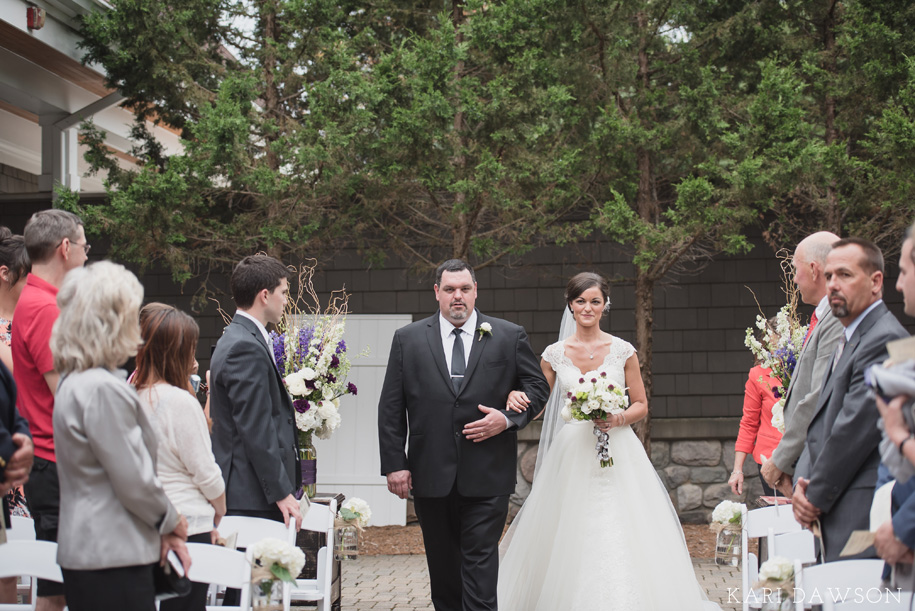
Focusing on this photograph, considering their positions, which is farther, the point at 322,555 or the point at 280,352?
the point at 280,352

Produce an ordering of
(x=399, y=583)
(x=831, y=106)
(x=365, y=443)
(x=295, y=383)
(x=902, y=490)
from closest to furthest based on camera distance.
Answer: (x=902, y=490) → (x=295, y=383) → (x=399, y=583) → (x=831, y=106) → (x=365, y=443)

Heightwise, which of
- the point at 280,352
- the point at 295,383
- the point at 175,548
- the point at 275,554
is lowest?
the point at 275,554

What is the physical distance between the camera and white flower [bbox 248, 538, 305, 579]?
3.42m

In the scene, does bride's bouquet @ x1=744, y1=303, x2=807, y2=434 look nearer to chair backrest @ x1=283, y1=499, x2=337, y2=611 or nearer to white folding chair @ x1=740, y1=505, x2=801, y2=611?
white folding chair @ x1=740, y1=505, x2=801, y2=611

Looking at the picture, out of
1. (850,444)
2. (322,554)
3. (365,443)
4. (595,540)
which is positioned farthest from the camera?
(365,443)

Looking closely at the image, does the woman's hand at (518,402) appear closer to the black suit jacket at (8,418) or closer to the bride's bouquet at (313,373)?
the bride's bouquet at (313,373)

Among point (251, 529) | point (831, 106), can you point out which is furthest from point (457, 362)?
point (831, 106)

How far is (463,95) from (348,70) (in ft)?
4.14

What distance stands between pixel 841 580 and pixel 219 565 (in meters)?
2.40

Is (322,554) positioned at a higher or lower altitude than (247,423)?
lower

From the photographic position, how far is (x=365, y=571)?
8.01 meters

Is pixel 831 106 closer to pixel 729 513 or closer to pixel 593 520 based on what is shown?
pixel 729 513

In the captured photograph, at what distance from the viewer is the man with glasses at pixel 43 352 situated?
3.72 m

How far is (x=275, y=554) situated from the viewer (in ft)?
11.2
